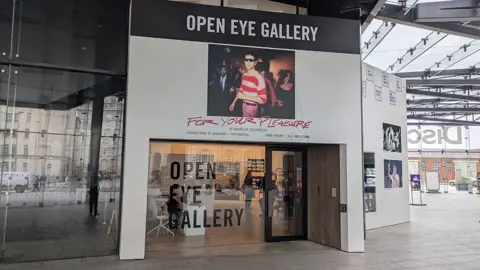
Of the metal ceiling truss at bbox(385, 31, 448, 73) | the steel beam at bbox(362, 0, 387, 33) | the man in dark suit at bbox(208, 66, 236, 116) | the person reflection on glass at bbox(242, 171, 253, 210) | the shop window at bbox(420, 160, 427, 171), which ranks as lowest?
the person reflection on glass at bbox(242, 171, 253, 210)

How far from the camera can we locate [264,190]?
7961 millimetres

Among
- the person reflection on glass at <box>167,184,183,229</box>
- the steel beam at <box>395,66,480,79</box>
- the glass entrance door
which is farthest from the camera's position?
the steel beam at <box>395,66,480,79</box>

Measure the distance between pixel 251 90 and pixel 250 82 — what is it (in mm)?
153

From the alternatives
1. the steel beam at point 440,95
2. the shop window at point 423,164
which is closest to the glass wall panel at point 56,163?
the steel beam at point 440,95

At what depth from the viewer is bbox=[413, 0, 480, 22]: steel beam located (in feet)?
27.7

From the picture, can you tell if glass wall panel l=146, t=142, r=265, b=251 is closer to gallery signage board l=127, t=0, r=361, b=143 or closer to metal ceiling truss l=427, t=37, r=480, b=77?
gallery signage board l=127, t=0, r=361, b=143

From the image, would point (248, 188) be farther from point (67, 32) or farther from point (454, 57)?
point (454, 57)

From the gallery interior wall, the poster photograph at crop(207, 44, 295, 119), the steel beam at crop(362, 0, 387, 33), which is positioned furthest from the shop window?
the poster photograph at crop(207, 44, 295, 119)

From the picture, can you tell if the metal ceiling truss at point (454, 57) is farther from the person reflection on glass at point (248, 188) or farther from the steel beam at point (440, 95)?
the person reflection on glass at point (248, 188)

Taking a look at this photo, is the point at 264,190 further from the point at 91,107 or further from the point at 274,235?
the point at 91,107

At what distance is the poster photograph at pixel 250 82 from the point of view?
22.2 feet

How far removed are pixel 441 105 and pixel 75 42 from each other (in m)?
21.9

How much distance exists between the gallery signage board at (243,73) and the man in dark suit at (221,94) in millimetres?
18

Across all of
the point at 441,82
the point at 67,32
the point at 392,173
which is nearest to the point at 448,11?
the point at 392,173
